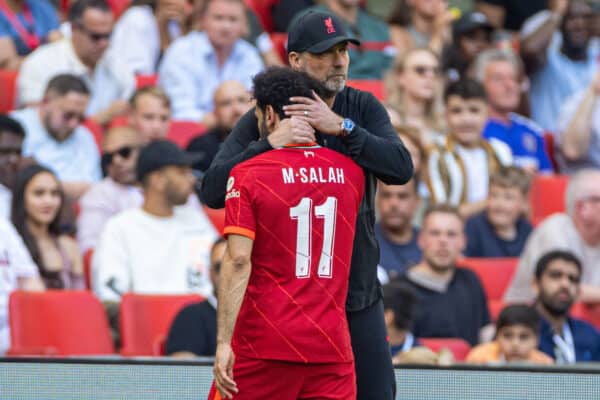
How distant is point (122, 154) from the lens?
8492 millimetres

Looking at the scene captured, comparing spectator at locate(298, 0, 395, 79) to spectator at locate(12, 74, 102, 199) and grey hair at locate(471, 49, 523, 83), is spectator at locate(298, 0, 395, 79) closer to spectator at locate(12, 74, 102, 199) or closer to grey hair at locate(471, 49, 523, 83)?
grey hair at locate(471, 49, 523, 83)

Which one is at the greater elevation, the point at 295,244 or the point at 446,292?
the point at 295,244

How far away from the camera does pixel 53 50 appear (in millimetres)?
9453

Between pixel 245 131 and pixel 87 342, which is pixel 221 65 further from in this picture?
pixel 245 131

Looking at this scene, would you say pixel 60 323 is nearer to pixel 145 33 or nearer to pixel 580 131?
pixel 145 33

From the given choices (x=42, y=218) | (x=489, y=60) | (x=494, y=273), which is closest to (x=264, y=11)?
(x=489, y=60)

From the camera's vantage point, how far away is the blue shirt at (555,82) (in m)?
11.2

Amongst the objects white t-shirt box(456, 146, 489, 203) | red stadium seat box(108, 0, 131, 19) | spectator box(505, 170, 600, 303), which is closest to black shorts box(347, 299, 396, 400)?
spectator box(505, 170, 600, 303)

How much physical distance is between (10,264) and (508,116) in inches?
185

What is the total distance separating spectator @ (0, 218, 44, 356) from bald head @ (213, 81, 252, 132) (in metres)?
2.17

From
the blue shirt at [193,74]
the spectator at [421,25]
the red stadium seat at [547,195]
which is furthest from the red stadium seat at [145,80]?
the red stadium seat at [547,195]

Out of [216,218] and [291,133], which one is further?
[216,218]

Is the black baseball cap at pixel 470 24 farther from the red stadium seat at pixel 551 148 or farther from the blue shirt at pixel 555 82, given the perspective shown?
the red stadium seat at pixel 551 148

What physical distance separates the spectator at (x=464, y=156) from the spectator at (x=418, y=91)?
20cm
